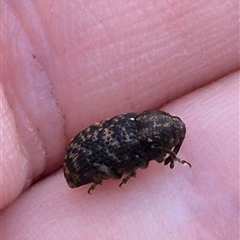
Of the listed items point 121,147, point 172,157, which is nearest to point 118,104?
point 121,147

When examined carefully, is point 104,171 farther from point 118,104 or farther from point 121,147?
point 118,104

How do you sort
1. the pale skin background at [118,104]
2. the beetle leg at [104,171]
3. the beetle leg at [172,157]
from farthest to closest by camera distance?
1. the beetle leg at [172,157]
2. the beetle leg at [104,171]
3. the pale skin background at [118,104]

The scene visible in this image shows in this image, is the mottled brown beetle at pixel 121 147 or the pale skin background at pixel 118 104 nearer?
the pale skin background at pixel 118 104

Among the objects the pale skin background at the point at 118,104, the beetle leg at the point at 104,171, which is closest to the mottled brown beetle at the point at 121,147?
the beetle leg at the point at 104,171

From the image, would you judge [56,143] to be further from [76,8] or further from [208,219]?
[208,219]

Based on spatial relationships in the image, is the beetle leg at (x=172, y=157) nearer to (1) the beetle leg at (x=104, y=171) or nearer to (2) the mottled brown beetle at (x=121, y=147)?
(2) the mottled brown beetle at (x=121, y=147)

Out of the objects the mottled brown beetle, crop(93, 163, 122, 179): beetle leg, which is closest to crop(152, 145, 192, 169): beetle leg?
the mottled brown beetle

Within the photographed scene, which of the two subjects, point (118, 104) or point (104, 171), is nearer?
point (104, 171)
